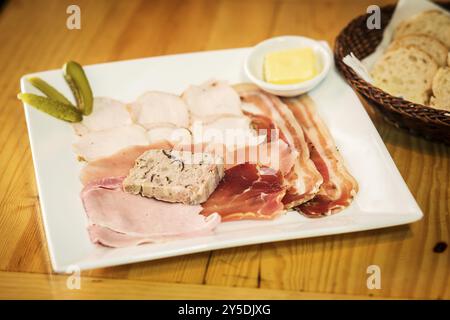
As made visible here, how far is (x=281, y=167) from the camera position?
1597 mm

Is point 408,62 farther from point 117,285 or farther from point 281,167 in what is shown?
point 117,285

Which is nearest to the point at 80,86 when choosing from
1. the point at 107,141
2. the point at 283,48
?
the point at 107,141

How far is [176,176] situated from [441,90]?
92cm

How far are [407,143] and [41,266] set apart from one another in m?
1.22

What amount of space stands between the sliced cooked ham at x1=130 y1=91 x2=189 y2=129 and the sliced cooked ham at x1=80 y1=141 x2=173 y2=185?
153mm

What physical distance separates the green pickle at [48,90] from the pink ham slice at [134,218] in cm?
49

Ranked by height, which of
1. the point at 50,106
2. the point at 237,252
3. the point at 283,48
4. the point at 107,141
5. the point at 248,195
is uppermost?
the point at 283,48

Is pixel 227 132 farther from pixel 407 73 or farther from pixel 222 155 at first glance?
pixel 407 73

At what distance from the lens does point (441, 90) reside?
1.70 m

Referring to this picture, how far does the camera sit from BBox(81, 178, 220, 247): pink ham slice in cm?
140

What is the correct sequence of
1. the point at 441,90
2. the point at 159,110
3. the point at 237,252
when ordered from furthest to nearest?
1. the point at 159,110
2. the point at 441,90
3. the point at 237,252

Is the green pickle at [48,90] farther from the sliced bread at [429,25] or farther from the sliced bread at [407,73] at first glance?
the sliced bread at [429,25]
